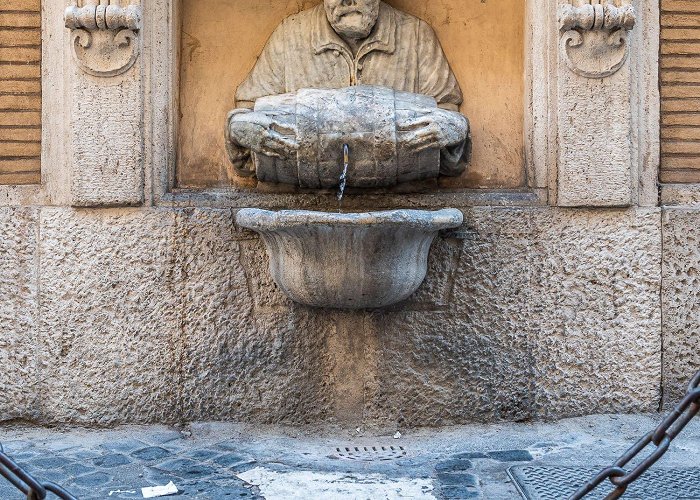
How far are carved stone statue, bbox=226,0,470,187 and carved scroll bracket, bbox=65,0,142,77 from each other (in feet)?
1.63

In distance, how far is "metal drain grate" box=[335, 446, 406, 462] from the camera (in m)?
3.53

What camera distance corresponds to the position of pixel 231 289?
152 inches

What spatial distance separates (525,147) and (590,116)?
310mm

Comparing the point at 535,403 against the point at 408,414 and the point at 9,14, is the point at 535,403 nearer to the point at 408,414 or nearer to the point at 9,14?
the point at 408,414

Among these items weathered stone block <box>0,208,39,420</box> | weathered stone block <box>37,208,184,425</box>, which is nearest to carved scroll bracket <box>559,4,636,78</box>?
weathered stone block <box>37,208,184,425</box>

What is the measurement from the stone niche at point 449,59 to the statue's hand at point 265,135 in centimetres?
37

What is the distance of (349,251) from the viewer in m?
3.51

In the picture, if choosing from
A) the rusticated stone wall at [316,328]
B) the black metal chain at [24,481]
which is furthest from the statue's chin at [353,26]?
the black metal chain at [24,481]

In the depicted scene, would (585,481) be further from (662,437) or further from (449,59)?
(449,59)

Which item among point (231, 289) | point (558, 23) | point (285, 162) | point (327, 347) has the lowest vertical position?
point (327, 347)

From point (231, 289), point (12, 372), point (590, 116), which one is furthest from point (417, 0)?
point (12, 372)

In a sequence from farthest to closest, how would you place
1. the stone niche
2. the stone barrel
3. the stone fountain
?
1. the stone niche
2. the stone barrel
3. the stone fountain

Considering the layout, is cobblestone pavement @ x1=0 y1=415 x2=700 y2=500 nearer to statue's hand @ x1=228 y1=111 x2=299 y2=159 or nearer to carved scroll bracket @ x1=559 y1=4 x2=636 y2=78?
statue's hand @ x1=228 y1=111 x2=299 y2=159

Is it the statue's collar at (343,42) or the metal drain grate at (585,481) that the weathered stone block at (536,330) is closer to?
the metal drain grate at (585,481)
